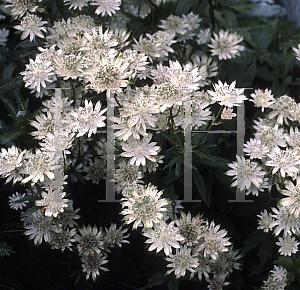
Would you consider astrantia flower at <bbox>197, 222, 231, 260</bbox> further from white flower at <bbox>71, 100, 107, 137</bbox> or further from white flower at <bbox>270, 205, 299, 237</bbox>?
white flower at <bbox>71, 100, 107, 137</bbox>

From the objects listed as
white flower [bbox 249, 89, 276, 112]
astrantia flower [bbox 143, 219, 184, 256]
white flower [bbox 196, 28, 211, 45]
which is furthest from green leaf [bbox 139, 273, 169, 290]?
white flower [bbox 196, 28, 211, 45]

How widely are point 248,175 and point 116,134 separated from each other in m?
0.68

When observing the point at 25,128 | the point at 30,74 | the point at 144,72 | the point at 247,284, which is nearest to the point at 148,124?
the point at 144,72

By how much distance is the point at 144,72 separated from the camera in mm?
1784

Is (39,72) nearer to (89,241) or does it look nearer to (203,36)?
(89,241)

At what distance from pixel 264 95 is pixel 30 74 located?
4.11 ft

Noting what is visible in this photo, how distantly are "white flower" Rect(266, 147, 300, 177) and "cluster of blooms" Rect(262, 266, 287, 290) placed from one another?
0.58m

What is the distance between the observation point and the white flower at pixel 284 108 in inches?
71.2

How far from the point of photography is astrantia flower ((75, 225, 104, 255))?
1.71 meters

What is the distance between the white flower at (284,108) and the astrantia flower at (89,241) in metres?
1.16

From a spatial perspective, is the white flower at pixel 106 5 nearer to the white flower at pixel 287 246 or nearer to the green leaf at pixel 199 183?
the green leaf at pixel 199 183

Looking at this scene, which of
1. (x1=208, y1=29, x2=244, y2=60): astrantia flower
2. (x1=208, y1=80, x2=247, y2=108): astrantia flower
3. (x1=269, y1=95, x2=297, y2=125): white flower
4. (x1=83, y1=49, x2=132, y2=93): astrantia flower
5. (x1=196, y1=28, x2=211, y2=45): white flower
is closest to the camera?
(x1=83, y1=49, x2=132, y2=93): astrantia flower

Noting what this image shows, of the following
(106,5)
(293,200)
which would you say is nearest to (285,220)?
(293,200)

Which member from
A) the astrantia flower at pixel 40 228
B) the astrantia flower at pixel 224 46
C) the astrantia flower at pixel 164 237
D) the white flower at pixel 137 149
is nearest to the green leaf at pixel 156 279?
the astrantia flower at pixel 164 237
